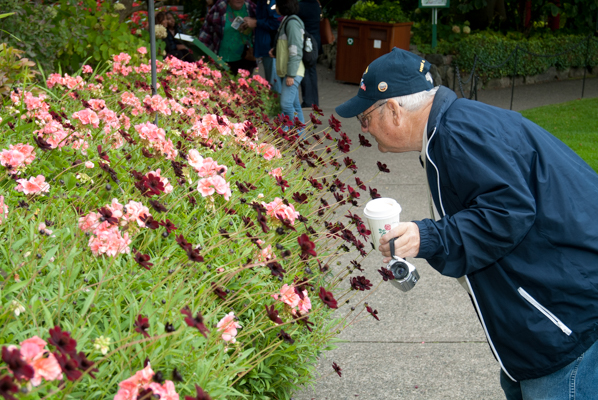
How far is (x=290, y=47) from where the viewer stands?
801cm

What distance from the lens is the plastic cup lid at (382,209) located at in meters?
2.49

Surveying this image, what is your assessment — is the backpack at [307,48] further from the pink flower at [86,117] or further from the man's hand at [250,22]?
the pink flower at [86,117]

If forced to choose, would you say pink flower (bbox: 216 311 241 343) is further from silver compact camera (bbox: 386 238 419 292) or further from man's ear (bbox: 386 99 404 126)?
man's ear (bbox: 386 99 404 126)

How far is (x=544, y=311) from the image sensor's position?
219cm

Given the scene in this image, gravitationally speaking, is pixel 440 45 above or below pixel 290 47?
below

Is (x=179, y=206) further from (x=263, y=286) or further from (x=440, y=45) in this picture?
(x=440, y=45)

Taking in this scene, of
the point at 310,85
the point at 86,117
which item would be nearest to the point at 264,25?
the point at 310,85

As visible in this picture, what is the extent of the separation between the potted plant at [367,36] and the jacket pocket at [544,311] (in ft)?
40.7

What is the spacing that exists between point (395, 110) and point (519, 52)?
1462cm

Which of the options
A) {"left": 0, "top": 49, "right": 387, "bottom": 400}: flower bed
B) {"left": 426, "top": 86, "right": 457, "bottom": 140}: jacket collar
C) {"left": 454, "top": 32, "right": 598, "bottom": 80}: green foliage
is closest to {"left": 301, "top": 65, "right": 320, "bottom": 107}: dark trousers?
{"left": 0, "top": 49, "right": 387, "bottom": 400}: flower bed

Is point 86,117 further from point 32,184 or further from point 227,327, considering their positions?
point 227,327

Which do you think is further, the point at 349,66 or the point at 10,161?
the point at 349,66

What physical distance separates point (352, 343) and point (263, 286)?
52.6 inches

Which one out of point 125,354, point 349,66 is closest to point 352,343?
point 125,354
